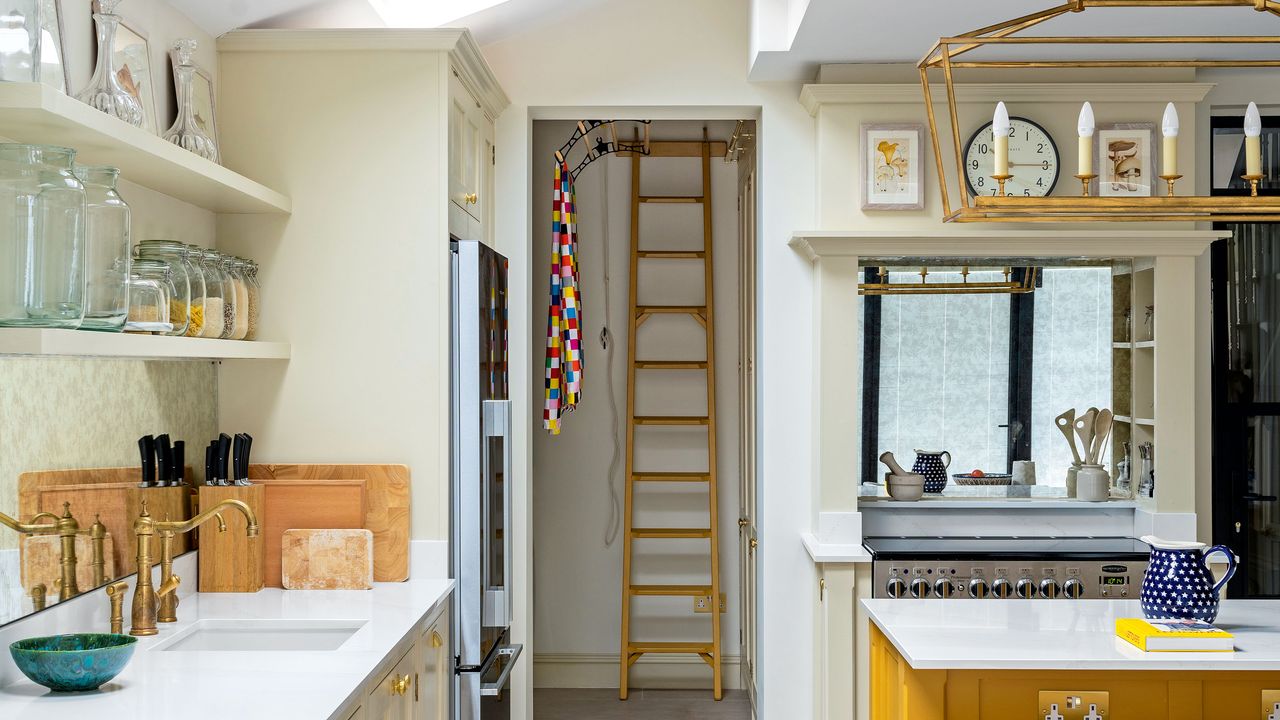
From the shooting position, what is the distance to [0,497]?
1.95 meters

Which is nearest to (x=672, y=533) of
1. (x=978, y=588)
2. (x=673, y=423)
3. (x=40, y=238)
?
(x=673, y=423)

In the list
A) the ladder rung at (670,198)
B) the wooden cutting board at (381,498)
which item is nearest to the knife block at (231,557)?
the wooden cutting board at (381,498)

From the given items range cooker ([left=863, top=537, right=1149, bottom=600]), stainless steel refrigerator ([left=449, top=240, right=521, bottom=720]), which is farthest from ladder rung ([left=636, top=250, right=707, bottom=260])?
range cooker ([left=863, top=537, right=1149, bottom=600])

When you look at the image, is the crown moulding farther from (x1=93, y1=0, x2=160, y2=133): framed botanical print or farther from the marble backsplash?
the marble backsplash

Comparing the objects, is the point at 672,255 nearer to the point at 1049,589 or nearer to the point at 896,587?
the point at 896,587

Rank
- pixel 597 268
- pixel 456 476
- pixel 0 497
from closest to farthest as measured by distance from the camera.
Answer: pixel 0 497 < pixel 456 476 < pixel 597 268

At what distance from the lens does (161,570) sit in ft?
7.86

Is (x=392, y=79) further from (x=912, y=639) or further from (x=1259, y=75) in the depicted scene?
(x=1259, y=75)

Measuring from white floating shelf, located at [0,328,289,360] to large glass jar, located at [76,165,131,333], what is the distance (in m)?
0.04

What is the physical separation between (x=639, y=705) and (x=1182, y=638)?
2.82 m

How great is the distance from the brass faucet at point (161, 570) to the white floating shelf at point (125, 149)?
0.77 meters

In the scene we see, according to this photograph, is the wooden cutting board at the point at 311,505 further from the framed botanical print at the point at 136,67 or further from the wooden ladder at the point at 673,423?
the wooden ladder at the point at 673,423

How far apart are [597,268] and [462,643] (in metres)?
2.42

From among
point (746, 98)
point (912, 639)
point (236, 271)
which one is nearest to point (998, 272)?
point (746, 98)
